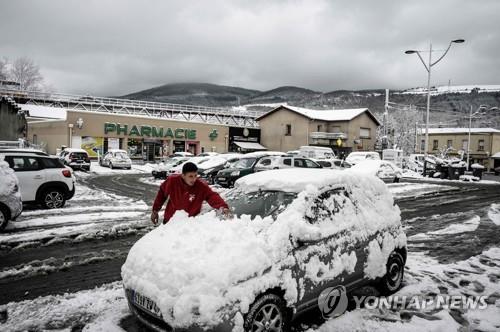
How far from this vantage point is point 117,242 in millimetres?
7535

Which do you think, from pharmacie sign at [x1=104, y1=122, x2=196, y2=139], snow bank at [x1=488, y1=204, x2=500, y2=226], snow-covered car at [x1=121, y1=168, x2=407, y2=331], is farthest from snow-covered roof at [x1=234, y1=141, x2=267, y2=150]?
snow-covered car at [x1=121, y1=168, x2=407, y2=331]

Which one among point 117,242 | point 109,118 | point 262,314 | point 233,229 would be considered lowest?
point 117,242

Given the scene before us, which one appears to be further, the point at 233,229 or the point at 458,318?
the point at 458,318

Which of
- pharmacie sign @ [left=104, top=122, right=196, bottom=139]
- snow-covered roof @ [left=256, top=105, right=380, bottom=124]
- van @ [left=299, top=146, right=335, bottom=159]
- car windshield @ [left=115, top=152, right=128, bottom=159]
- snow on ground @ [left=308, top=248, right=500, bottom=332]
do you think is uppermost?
snow-covered roof @ [left=256, top=105, right=380, bottom=124]

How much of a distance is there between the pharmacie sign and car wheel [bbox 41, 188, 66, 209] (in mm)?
30635

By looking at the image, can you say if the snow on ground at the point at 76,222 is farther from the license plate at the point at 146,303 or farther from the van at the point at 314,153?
the van at the point at 314,153

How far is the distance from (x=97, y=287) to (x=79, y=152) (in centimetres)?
2625

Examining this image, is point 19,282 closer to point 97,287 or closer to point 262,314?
point 97,287

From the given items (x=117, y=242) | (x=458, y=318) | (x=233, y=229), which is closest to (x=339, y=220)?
(x=233, y=229)

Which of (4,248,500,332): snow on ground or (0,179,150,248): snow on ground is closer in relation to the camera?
(4,248,500,332): snow on ground

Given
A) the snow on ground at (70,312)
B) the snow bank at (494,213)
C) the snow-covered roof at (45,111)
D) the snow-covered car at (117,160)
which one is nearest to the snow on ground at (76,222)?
the snow on ground at (70,312)

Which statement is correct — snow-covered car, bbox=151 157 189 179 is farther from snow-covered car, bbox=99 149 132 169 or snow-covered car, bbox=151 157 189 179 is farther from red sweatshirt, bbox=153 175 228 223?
red sweatshirt, bbox=153 175 228 223

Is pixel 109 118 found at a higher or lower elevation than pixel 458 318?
higher

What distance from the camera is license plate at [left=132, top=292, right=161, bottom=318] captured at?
3.36 meters
